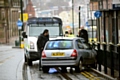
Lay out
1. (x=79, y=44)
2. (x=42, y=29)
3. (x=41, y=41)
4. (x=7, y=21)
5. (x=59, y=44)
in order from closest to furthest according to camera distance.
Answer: (x=59, y=44), (x=79, y=44), (x=41, y=41), (x=42, y=29), (x=7, y=21)

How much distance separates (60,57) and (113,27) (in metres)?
13.8

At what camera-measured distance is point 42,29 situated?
1075 inches

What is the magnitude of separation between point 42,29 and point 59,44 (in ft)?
23.2

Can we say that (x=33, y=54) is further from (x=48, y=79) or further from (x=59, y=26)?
(x=48, y=79)

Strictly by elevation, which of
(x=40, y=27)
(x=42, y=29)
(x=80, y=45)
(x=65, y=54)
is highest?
(x=40, y=27)

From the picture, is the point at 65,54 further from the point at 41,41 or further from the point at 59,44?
the point at 41,41

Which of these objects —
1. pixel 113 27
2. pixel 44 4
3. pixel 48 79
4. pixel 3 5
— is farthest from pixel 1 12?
pixel 48 79

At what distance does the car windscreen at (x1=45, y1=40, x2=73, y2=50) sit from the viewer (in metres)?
20.1

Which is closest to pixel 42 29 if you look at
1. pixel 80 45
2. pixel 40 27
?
pixel 40 27

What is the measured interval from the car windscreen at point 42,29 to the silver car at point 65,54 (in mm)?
6207

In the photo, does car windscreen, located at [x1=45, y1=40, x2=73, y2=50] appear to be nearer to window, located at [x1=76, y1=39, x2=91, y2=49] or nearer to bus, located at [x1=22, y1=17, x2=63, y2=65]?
window, located at [x1=76, y1=39, x2=91, y2=49]

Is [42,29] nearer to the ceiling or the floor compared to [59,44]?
nearer to the ceiling

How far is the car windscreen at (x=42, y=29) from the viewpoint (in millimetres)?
26938

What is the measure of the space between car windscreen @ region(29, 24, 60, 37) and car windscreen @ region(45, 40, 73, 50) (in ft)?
20.7
